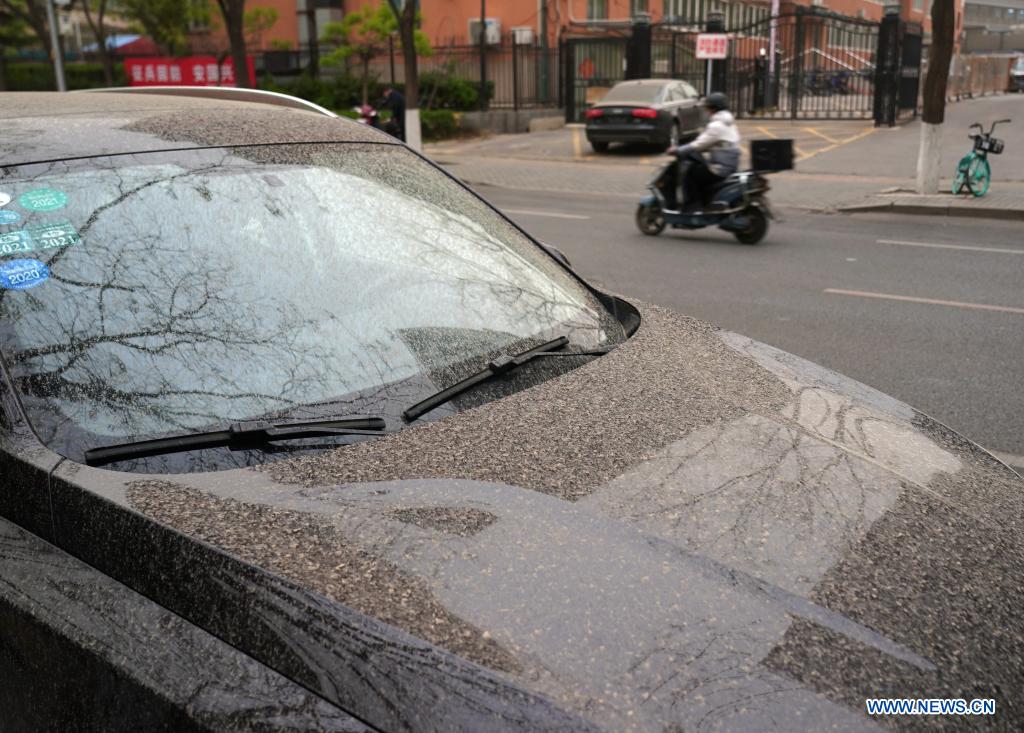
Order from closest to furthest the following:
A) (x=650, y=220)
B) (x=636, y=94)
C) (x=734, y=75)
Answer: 1. (x=650, y=220)
2. (x=636, y=94)
3. (x=734, y=75)

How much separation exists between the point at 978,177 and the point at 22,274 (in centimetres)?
1555

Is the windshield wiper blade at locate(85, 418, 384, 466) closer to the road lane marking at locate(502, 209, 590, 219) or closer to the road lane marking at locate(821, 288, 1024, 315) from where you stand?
the road lane marking at locate(821, 288, 1024, 315)

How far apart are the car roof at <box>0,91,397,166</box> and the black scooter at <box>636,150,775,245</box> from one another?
928 cm

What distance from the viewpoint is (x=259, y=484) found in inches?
73.6

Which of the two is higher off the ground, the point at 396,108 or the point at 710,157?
the point at 396,108

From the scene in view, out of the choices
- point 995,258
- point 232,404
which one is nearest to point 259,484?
point 232,404

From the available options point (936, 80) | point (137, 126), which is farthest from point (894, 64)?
point (137, 126)

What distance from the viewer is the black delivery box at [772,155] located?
1234 cm

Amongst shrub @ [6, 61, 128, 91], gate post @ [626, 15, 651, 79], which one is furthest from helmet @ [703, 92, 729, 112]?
shrub @ [6, 61, 128, 91]

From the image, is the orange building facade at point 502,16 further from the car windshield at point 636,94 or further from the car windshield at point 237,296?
the car windshield at point 237,296

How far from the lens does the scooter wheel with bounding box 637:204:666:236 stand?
12.8 meters

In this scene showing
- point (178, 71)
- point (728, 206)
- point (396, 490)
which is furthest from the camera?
point (178, 71)

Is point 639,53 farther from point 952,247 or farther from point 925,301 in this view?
point 925,301

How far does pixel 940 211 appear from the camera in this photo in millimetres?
14477
